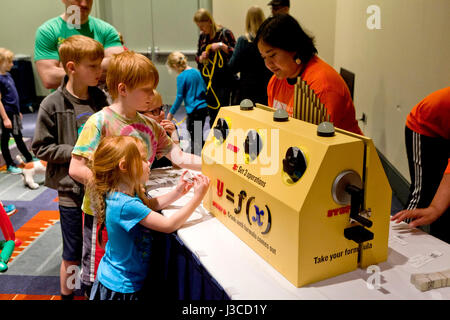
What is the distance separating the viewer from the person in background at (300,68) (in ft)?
6.02

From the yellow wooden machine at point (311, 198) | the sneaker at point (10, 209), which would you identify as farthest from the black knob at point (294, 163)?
the sneaker at point (10, 209)

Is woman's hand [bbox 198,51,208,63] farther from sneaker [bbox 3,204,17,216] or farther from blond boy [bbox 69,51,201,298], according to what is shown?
blond boy [bbox 69,51,201,298]

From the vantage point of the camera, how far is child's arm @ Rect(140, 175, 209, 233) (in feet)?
4.83

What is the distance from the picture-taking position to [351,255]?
4.11ft

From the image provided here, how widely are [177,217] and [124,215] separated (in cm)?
18

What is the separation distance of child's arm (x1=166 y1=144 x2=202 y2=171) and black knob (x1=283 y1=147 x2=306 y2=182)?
2.84ft

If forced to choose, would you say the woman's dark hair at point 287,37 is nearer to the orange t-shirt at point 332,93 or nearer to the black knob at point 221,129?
the orange t-shirt at point 332,93

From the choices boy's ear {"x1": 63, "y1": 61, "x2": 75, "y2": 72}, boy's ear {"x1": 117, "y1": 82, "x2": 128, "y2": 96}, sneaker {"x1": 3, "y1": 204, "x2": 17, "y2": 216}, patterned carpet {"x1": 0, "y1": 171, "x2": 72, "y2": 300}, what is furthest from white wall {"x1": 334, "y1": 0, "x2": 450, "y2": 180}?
sneaker {"x1": 3, "y1": 204, "x2": 17, "y2": 216}

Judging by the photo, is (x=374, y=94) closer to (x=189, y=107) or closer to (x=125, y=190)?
(x=189, y=107)

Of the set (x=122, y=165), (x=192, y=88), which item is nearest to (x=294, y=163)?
(x=122, y=165)

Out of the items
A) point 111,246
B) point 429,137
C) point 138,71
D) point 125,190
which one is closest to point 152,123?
point 138,71

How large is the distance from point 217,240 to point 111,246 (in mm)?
380

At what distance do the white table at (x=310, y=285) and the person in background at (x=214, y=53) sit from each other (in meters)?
3.32

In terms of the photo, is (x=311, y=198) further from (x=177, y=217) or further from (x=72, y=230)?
(x=72, y=230)
